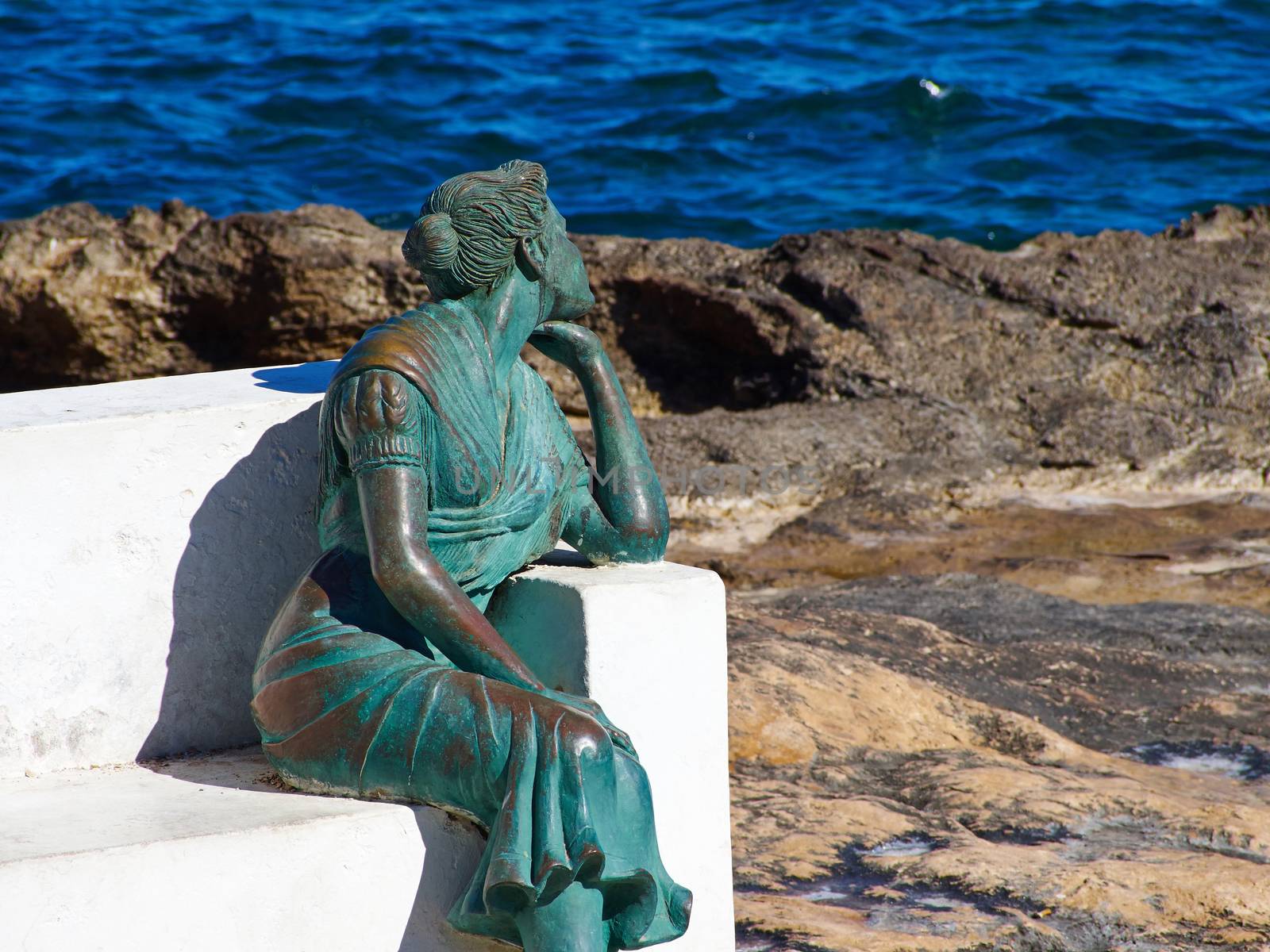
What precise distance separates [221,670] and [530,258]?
1.05 meters

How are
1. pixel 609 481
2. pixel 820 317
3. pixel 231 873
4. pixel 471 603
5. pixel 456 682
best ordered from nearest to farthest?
1. pixel 231 873
2. pixel 456 682
3. pixel 471 603
4. pixel 609 481
5. pixel 820 317

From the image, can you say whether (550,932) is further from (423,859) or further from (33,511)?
(33,511)

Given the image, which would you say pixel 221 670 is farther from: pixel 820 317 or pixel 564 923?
pixel 820 317

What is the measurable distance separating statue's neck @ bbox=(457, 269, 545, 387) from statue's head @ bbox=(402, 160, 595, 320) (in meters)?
0.01

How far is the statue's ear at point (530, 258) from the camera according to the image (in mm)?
2943

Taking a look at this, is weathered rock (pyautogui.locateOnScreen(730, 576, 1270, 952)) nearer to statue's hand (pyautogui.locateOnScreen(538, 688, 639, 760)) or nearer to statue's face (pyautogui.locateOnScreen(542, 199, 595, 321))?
statue's hand (pyautogui.locateOnScreen(538, 688, 639, 760))

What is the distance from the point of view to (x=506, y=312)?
9.80 ft

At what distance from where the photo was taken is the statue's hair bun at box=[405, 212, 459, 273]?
286 centimetres

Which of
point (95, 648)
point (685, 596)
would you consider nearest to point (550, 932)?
point (685, 596)

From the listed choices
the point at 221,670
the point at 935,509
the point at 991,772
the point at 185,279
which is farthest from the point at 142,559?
the point at 185,279

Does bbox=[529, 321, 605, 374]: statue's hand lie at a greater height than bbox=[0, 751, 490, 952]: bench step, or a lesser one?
greater

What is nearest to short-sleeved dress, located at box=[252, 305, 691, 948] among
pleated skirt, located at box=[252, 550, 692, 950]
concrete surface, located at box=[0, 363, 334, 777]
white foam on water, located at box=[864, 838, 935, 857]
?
pleated skirt, located at box=[252, 550, 692, 950]

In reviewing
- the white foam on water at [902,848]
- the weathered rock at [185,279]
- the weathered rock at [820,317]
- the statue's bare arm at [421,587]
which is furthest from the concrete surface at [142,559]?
the weathered rock at [185,279]

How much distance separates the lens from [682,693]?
2.98 metres
